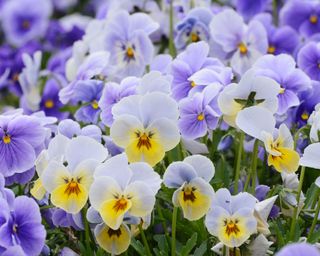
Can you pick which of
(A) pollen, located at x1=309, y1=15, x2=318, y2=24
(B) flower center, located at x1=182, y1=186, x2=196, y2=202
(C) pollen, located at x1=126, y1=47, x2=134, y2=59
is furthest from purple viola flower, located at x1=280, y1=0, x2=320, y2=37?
(B) flower center, located at x1=182, y1=186, x2=196, y2=202

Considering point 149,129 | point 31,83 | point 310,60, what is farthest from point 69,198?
point 31,83

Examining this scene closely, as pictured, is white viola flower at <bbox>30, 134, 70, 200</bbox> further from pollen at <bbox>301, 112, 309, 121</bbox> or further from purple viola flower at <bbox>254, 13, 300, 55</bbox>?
purple viola flower at <bbox>254, 13, 300, 55</bbox>

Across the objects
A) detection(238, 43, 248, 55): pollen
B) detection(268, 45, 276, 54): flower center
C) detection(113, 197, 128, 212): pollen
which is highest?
detection(113, 197, 128, 212): pollen

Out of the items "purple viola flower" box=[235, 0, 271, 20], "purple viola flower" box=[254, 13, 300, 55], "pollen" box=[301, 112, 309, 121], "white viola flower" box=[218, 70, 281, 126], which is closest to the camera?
"white viola flower" box=[218, 70, 281, 126]

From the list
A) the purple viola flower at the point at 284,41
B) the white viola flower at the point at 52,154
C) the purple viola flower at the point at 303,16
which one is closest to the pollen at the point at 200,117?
the white viola flower at the point at 52,154

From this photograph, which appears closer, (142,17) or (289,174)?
(289,174)

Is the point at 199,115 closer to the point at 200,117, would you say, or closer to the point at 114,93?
the point at 200,117

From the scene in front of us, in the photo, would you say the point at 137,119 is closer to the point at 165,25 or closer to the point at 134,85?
the point at 134,85

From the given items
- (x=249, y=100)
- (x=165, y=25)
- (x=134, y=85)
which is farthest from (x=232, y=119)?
(x=165, y=25)
